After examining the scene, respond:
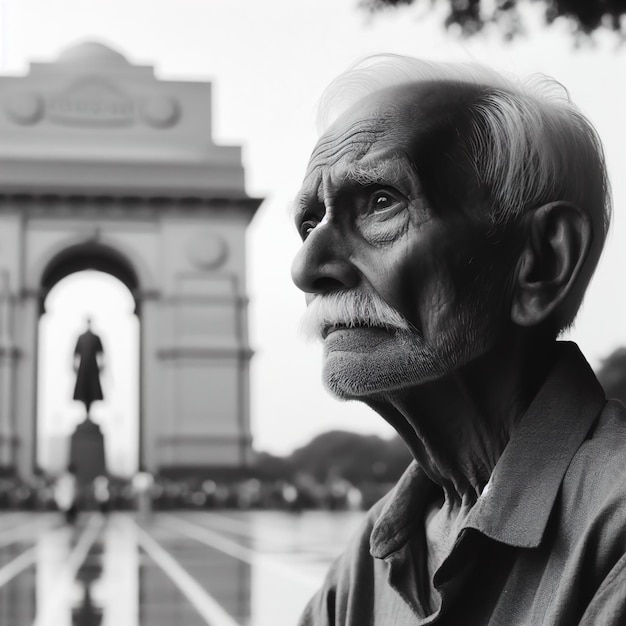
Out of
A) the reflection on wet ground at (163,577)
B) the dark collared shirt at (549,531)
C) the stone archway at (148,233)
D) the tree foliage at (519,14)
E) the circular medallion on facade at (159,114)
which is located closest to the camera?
the dark collared shirt at (549,531)

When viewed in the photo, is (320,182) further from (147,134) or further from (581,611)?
(147,134)

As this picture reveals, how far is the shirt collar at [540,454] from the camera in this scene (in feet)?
3.27

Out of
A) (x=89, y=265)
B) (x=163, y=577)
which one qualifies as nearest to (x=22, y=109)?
(x=89, y=265)

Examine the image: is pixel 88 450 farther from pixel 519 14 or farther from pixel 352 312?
pixel 352 312

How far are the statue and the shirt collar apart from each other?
34925 millimetres

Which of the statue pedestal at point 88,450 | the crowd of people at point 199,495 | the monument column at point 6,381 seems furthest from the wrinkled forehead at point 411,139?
the monument column at point 6,381

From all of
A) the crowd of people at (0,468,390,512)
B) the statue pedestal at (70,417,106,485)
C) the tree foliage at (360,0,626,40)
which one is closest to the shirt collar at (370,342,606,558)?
the tree foliage at (360,0,626,40)

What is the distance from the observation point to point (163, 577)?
11.1 metres

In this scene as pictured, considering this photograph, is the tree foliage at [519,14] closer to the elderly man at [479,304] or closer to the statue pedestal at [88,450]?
the elderly man at [479,304]

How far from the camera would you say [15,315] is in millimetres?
40469

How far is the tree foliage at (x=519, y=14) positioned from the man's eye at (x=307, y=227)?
542 cm

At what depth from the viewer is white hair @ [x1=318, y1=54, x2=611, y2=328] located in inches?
41.1

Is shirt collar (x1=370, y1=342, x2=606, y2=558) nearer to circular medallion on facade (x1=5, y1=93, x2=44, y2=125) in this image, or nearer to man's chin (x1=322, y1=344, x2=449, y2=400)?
man's chin (x1=322, y1=344, x2=449, y2=400)

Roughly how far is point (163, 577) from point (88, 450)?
24.9 metres
